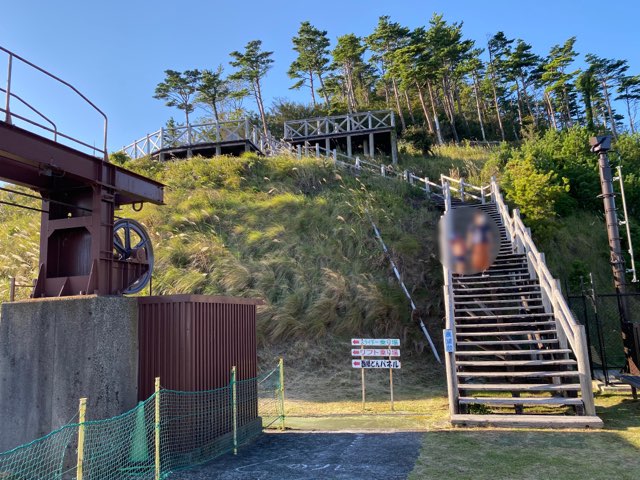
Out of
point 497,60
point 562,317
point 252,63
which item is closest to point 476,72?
point 497,60

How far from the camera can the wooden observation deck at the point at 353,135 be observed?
91.0 ft

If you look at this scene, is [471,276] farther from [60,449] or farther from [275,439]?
[60,449]

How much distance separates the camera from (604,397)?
374 inches

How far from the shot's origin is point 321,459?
6203 mm

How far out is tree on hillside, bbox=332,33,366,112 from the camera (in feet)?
129

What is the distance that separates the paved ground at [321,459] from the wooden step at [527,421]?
2.83 feet

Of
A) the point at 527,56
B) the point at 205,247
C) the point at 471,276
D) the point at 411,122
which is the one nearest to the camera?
the point at 471,276

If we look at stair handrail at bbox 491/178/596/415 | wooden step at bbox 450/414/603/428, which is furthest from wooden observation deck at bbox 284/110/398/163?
wooden step at bbox 450/414/603/428

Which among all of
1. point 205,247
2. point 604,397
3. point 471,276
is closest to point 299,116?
point 205,247

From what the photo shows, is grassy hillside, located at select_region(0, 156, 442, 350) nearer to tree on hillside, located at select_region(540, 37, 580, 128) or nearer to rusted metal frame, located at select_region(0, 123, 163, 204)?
rusted metal frame, located at select_region(0, 123, 163, 204)

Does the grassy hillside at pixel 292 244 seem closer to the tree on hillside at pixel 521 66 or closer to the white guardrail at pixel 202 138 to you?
the white guardrail at pixel 202 138

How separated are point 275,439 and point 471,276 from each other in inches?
265

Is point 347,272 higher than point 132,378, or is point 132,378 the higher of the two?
point 347,272

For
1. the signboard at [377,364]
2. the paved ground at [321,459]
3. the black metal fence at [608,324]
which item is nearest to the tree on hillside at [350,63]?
the black metal fence at [608,324]
